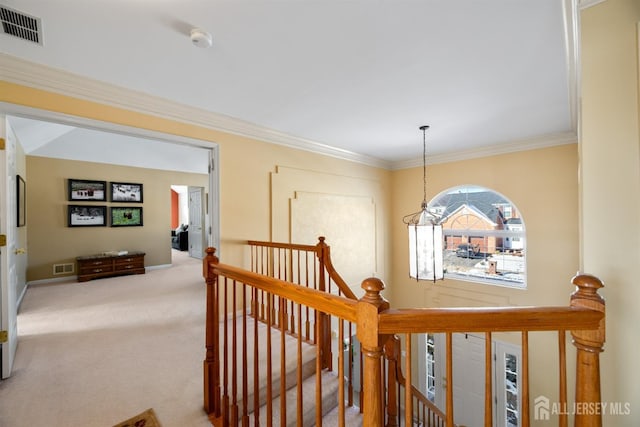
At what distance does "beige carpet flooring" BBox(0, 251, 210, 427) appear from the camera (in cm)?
163

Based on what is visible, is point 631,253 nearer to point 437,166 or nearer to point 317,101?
point 317,101

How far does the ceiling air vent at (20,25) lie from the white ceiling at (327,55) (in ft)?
0.14

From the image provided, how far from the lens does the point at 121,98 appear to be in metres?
2.29

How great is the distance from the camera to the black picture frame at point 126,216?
536 centimetres

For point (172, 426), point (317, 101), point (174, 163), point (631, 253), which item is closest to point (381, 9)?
point (317, 101)

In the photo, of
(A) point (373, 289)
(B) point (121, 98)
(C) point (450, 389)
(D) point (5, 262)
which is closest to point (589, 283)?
(C) point (450, 389)

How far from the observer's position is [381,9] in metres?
1.43

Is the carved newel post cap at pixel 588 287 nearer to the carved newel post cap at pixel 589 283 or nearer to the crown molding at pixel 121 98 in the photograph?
the carved newel post cap at pixel 589 283

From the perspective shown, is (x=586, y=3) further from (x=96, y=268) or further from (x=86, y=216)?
(x=86, y=216)

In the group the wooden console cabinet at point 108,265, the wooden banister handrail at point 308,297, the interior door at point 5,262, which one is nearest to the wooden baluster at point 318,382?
the wooden banister handrail at point 308,297

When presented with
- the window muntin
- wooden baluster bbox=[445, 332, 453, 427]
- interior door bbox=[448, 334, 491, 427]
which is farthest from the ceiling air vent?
the window muntin

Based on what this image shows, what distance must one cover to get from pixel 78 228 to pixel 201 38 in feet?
17.3

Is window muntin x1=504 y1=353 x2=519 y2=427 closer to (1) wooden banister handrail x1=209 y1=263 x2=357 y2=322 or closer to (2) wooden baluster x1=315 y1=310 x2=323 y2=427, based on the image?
(2) wooden baluster x1=315 y1=310 x2=323 y2=427

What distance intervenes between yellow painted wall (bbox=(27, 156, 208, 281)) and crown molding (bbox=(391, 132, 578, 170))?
543 centimetres
